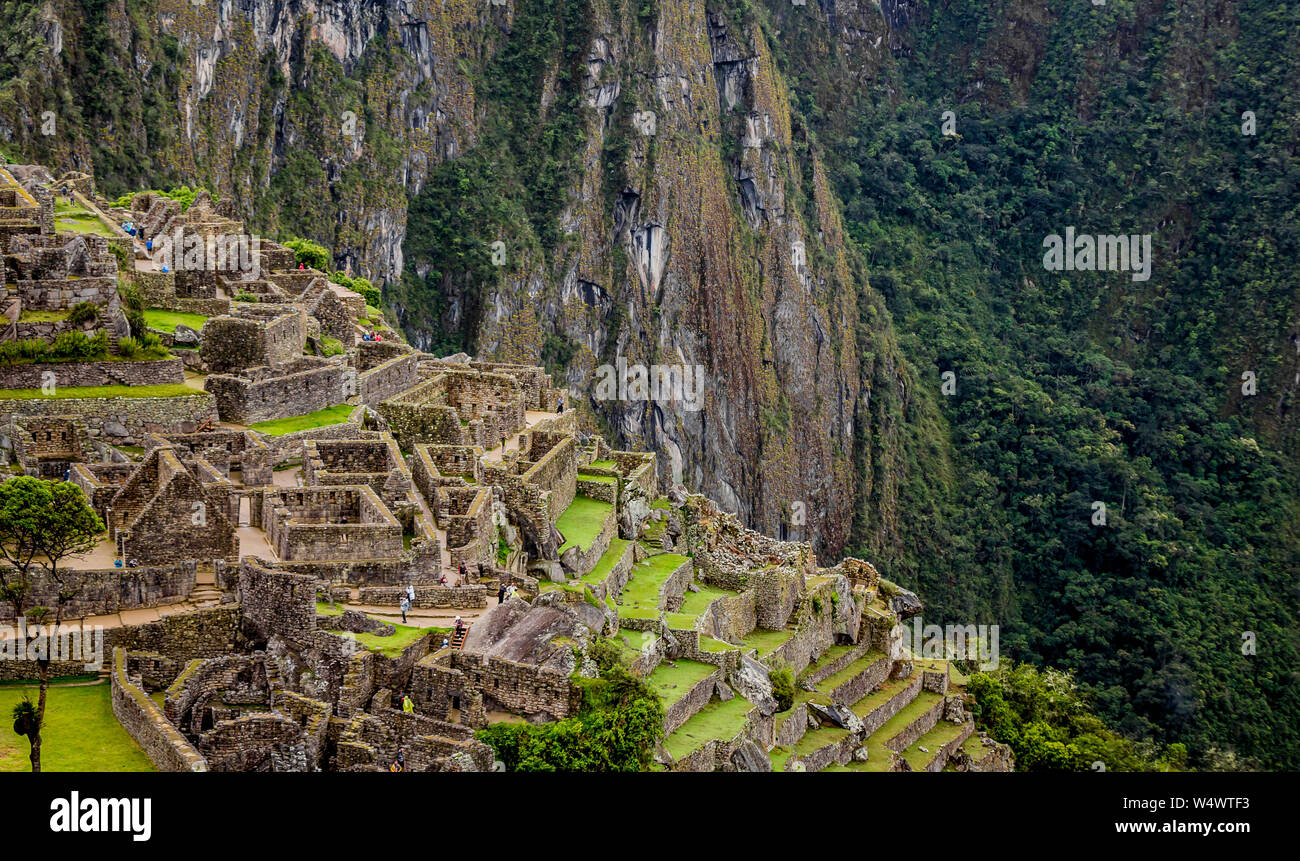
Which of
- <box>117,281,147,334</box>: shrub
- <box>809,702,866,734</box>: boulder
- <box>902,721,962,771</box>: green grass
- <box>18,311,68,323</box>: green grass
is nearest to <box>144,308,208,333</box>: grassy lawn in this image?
<box>117,281,147,334</box>: shrub

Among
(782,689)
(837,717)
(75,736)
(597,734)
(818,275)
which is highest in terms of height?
(818,275)

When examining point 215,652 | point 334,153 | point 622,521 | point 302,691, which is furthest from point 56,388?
point 334,153

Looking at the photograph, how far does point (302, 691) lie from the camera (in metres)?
24.2

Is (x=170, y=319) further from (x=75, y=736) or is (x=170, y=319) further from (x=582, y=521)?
(x=75, y=736)

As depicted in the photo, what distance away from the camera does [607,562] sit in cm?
3806

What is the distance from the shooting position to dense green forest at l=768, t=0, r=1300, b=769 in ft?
375

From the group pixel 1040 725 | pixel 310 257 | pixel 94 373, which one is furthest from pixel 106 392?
pixel 1040 725

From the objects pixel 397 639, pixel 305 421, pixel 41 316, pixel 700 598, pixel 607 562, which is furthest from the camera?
pixel 700 598

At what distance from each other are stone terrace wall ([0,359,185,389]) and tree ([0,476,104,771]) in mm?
7588

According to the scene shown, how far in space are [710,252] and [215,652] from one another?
469 ft

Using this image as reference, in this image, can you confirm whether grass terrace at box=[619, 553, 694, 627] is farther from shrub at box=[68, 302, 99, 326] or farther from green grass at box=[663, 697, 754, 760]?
shrub at box=[68, 302, 99, 326]

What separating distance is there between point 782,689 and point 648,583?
420cm

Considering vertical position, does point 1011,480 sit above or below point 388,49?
below

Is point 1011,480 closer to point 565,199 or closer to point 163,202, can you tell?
point 565,199
